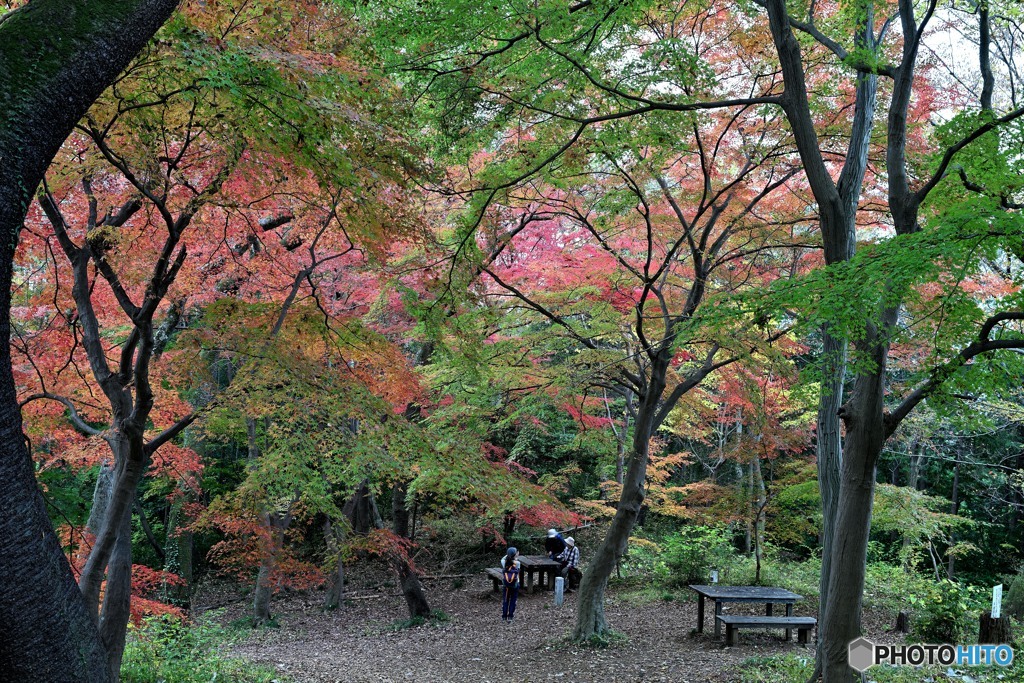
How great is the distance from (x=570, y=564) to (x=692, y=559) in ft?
7.96

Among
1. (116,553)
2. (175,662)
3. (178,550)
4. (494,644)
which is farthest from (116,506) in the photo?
(178,550)

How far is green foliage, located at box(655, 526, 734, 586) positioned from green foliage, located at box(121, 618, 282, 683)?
796 centimetres

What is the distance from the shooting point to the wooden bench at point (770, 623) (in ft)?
24.6

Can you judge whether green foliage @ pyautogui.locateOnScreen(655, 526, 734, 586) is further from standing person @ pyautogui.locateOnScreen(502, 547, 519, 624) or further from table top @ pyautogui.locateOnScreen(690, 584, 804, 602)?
table top @ pyautogui.locateOnScreen(690, 584, 804, 602)

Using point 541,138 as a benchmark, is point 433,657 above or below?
below

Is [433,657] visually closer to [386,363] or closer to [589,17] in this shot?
[386,363]

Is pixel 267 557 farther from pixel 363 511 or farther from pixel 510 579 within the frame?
pixel 510 579

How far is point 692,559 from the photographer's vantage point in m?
12.4

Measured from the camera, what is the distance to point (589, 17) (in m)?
4.50

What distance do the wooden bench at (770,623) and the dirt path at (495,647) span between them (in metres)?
0.16

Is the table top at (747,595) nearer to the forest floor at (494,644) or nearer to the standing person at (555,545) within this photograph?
the forest floor at (494,644)

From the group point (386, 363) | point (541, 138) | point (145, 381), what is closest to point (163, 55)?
point (145, 381)

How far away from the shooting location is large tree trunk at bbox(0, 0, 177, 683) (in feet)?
7.63

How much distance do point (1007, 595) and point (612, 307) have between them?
922 cm
